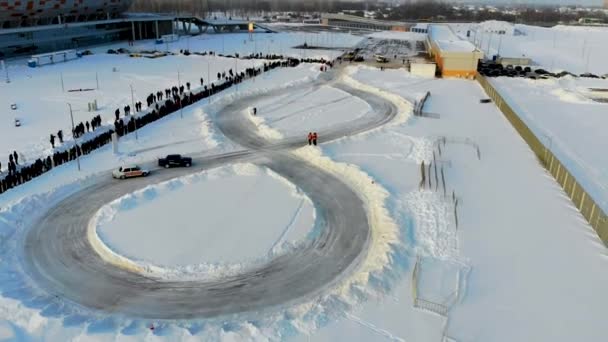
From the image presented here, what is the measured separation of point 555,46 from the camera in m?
77.6

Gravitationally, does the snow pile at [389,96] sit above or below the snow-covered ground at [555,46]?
below

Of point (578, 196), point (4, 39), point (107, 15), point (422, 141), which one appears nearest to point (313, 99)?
point (422, 141)

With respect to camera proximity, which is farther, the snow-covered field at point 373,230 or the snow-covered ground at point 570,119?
the snow-covered ground at point 570,119

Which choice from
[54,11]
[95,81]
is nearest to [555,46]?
[95,81]

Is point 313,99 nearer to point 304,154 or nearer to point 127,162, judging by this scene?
point 304,154

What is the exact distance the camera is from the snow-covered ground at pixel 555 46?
58.4 metres

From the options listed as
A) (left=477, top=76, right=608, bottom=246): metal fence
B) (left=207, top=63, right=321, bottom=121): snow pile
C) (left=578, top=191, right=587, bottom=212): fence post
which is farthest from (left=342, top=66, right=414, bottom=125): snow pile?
(left=578, top=191, right=587, bottom=212): fence post

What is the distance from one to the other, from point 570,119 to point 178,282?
27454 mm

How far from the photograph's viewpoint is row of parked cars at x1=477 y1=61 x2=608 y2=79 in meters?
47.1

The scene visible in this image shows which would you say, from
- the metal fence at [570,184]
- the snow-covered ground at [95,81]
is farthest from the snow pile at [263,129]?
the metal fence at [570,184]

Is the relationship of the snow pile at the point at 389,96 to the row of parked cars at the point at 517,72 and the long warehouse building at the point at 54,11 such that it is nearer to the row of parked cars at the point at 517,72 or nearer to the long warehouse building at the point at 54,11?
the row of parked cars at the point at 517,72

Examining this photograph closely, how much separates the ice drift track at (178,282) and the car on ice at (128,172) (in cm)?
33

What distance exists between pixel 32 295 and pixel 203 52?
52556mm

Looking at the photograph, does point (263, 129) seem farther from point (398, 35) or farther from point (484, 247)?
point (398, 35)
